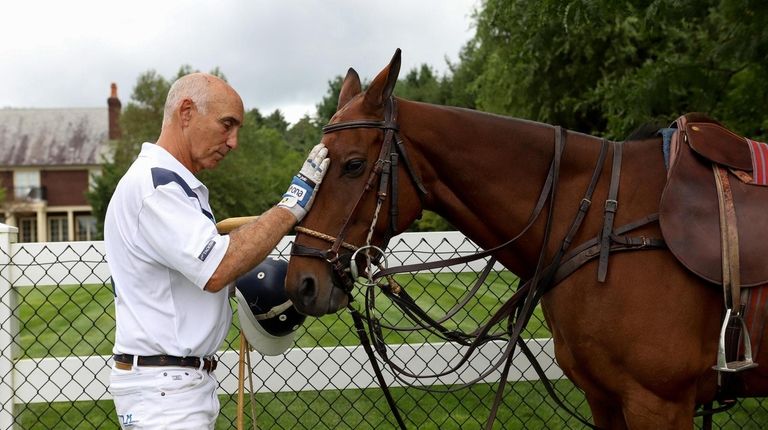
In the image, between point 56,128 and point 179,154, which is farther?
point 56,128

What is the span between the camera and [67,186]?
5150 cm

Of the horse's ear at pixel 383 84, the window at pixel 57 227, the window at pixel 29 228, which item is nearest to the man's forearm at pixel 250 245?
the horse's ear at pixel 383 84

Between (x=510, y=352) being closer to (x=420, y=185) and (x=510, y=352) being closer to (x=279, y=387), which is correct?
(x=420, y=185)

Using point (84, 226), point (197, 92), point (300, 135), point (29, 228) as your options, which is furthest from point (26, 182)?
point (197, 92)

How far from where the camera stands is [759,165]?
273 centimetres

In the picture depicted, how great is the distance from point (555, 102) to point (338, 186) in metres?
17.0

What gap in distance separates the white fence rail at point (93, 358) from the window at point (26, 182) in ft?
171

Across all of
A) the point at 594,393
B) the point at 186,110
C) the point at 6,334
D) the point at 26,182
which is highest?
the point at 186,110

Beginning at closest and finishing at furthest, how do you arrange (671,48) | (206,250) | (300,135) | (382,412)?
1. (206,250)
2. (382,412)
3. (671,48)
4. (300,135)

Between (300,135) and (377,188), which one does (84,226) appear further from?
(377,188)

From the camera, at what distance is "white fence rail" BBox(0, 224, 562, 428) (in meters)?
3.92

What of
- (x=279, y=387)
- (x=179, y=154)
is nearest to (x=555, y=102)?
(x=279, y=387)

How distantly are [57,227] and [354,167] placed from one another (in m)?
54.6

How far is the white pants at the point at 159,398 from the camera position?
2377mm
